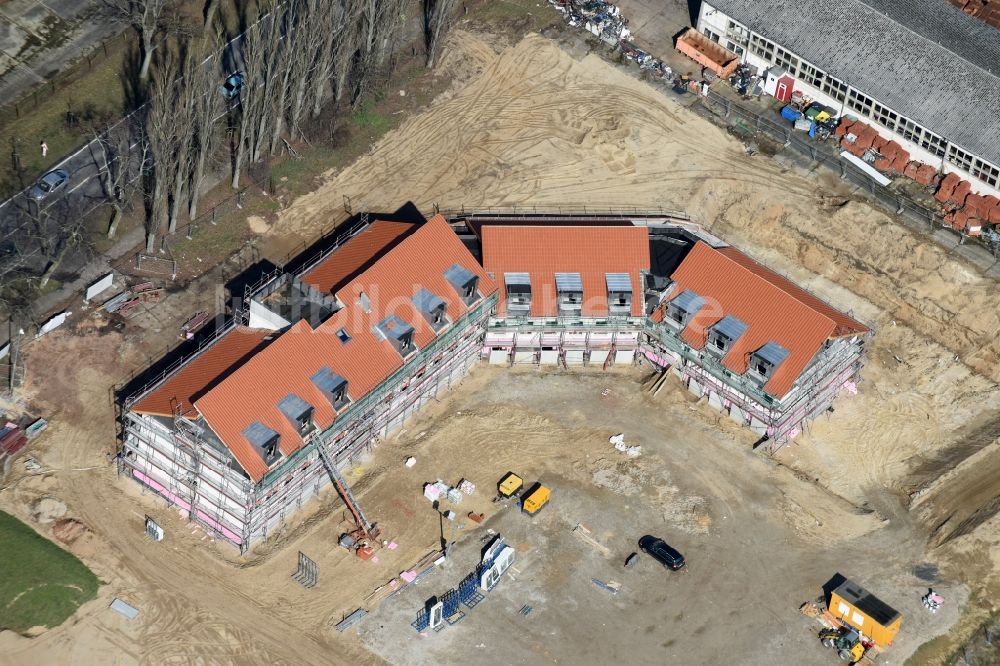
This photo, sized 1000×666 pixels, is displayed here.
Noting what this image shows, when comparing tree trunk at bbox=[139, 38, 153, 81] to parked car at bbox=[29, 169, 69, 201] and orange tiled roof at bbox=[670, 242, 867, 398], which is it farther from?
orange tiled roof at bbox=[670, 242, 867, 398]

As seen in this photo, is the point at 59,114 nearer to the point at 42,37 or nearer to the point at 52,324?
the point at 42,37

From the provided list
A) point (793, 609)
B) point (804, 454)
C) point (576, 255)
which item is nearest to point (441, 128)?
point (576, 255)

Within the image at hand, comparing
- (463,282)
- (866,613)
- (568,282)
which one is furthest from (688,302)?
(866,613)

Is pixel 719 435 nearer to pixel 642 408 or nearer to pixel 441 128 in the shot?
pixel 642 408

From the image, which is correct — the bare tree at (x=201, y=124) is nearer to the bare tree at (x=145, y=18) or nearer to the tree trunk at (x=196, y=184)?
the tree trunk at (x=196, y=184)

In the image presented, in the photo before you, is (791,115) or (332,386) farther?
(791,115)

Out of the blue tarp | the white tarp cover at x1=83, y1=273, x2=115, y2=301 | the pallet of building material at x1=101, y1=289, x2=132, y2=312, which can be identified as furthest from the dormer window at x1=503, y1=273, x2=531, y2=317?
the blue tarp
